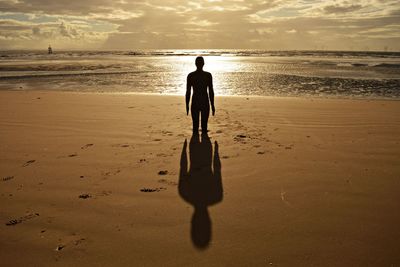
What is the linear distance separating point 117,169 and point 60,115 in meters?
5.06

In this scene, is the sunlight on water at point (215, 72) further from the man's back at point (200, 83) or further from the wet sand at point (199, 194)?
the wet sand at point (199, 194)

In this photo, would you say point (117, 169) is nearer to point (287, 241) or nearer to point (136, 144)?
point (136, 144)

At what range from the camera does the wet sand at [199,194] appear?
3.03 m

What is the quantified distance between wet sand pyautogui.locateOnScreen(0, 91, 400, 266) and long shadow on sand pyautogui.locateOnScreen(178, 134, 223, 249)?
2 centimetres

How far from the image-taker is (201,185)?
4.57 meters

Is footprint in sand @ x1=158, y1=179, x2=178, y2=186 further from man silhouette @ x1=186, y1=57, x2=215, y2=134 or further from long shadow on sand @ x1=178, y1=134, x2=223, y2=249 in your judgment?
man silhouette @ x1=186, y1=57, x2=215, y2=134

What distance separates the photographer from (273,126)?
7.98 m

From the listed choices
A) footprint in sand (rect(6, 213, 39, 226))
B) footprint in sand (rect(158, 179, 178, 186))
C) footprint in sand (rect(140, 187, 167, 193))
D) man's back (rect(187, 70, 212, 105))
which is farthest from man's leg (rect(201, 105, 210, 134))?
footprint in sand (rect(6, 213, 39, 226))

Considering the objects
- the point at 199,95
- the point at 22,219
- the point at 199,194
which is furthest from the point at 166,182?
the point at 199,95

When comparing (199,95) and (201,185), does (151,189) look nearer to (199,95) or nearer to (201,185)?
(201,185)

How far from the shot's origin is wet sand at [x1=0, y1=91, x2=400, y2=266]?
303 centimetres

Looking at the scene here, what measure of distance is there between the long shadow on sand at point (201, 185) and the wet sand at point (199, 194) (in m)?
0.02

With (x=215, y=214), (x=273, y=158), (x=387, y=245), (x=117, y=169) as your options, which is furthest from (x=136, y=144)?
(x=387, y=245)

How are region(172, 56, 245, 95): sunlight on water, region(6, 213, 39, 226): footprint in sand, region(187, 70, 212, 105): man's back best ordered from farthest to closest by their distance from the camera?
region(172, 56, 245, 95): sunlight on water, region(187, 70, 212, 105): man's back, region(6, 213, 39, 226): footprint in sand
